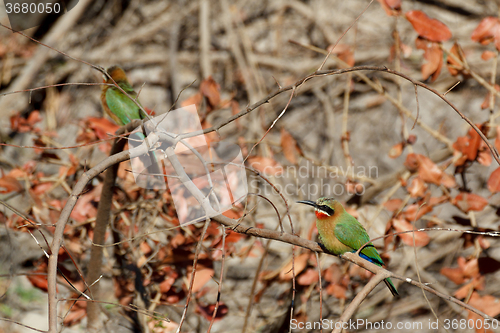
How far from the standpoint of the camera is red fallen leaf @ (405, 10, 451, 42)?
2545 millimetres

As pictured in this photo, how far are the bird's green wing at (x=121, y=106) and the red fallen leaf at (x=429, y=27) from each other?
2011 mm

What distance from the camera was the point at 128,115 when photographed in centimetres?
296

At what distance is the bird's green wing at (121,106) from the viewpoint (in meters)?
2.97

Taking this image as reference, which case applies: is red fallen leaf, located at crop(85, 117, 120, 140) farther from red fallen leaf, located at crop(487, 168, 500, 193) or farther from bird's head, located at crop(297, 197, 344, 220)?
red fallen leaf, located at crop(487, 168, 500, 193)

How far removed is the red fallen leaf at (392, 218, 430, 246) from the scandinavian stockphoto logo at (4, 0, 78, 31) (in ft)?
16.0

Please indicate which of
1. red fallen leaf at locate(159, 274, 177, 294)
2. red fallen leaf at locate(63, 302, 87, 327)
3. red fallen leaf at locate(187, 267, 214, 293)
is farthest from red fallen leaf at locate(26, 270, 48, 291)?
red fallen leaf at locate(187, 267, 214, 293)

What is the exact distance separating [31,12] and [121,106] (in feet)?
10.2

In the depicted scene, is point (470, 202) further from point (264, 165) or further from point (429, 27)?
point (264, 165)

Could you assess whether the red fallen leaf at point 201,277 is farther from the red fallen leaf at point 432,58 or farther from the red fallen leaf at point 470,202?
the red fallen leaf at point 432,58

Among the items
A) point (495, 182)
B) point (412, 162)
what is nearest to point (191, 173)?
point (412, 162)

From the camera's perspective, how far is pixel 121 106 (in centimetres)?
296

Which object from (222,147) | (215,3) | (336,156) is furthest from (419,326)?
(215,3)

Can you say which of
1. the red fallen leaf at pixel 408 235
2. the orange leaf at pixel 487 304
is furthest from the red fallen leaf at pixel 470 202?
the orange leaf at pixel 487 304

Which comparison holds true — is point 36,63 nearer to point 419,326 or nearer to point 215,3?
point 215,3
